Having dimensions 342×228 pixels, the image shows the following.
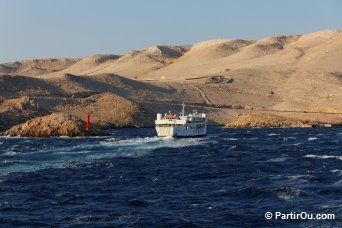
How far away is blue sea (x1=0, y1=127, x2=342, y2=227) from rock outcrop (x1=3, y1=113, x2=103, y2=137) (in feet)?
91.6

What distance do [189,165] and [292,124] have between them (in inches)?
3549

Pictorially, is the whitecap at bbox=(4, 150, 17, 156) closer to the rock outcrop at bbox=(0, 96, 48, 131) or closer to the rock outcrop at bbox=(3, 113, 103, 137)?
the rock outcrop at bbox=(3, 113, 103, 137)

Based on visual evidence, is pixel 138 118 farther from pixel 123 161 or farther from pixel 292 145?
pixel 123 161

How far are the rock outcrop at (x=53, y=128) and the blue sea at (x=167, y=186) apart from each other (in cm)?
2793

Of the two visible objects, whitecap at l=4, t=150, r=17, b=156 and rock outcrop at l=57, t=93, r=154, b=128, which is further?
rock outcrop at l=57, t=93, r=154, b=128

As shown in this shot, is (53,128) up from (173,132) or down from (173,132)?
up

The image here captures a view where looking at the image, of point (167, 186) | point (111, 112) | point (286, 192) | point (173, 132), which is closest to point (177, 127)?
point (173, 132)

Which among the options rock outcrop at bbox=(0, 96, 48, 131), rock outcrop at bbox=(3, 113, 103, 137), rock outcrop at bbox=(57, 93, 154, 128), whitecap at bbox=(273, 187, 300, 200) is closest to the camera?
whitecap at bbox=(273, 187, 300, 200)

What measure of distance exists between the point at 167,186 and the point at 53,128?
209ft

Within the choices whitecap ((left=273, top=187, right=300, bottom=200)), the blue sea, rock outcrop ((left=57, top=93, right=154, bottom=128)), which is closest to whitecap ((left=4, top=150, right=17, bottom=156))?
the blue sea

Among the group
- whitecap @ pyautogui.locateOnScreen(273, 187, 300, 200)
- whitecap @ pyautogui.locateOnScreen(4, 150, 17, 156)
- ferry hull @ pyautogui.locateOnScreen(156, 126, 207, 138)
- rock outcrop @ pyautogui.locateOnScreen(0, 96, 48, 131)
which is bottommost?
whitecap @ pyautogui.locateOnScreen(273, 187, 300, 200)

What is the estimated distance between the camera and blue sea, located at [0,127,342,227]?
39.5m

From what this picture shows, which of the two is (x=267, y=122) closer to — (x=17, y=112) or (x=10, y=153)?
(x=17, y=112)

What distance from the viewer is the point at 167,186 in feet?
166
